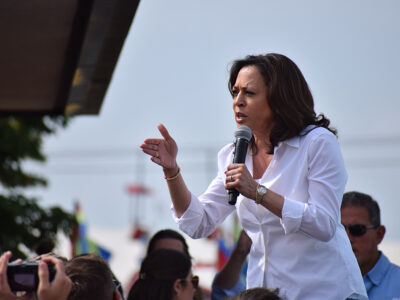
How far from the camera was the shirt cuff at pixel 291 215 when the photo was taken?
3.71 m

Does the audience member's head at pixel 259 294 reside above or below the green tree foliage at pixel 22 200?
above

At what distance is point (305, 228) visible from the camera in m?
3.74

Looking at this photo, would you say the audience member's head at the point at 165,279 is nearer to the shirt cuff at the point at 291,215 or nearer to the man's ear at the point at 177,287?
the man's ear at the point at 177,287

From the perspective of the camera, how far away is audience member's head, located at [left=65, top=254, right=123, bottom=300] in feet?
12.4

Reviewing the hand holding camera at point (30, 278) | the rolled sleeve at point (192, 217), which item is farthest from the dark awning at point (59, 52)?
the hand holding camera at point (30, 278)

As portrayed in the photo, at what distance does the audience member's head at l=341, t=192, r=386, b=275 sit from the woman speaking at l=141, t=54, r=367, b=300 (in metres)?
1.52

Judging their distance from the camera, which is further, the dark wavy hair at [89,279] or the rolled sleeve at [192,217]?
the rolled sleeve at [192,217]

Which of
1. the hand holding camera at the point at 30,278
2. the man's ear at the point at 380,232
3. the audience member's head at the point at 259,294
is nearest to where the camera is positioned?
the hand holding camera at the point at 30,278

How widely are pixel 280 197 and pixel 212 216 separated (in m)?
0.62

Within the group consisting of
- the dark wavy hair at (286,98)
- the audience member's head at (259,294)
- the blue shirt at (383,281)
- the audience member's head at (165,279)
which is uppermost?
the dark wavy hair at (286,98)

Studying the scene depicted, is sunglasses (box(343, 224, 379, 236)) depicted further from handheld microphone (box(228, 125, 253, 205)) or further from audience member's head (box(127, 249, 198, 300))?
handheld microphone (box(228, 125, 253, 205))

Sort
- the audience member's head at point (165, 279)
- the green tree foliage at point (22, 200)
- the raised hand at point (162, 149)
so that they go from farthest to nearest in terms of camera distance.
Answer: the green tree foliage at point (22, 200), the audience member's head at point (165, 279), the raised hand at point (162, 149)

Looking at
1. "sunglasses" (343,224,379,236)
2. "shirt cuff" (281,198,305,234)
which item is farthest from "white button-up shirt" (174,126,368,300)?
"sunglasses" (343,224,379,236)

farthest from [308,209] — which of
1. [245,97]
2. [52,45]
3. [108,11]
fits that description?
[52,45]
